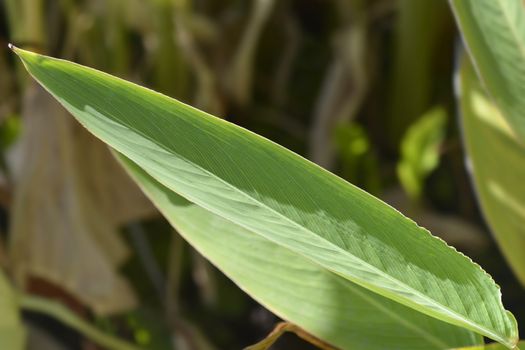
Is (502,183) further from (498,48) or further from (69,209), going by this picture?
(69,209)

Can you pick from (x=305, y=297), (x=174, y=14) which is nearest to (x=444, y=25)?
(x=174, y=14)

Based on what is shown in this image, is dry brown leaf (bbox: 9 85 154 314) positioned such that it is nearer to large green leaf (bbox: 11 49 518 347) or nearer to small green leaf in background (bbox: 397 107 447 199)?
small green leaf in background (bbox: 397 107 447 199)

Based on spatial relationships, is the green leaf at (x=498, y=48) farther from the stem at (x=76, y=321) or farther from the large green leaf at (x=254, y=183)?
the stem at (x=76, y=321)

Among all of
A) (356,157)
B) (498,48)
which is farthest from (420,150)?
(498,48)

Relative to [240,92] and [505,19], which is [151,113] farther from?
[240,92]

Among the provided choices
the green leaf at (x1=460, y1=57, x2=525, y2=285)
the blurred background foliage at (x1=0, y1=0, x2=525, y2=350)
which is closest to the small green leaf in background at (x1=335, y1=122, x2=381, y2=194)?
the blurred background foliage at (x1=0, y1=0, x2=525, y2=350)

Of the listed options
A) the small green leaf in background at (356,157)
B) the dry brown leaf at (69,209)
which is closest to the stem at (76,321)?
the dry brown leaf at (69,209)
